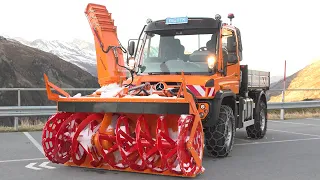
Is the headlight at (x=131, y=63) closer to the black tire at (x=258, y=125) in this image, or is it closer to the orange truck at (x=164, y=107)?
the orange truck at (x=164, y=107)

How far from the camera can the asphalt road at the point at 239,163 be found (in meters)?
6.59

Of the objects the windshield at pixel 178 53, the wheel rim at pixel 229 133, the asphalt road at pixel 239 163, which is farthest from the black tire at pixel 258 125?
the windshield at pixel 178 53

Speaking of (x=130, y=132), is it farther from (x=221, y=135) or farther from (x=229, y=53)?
(x=229, y=53)

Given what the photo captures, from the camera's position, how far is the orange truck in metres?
6.34

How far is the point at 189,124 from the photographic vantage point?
627cm

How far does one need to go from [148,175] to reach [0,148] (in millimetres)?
4077

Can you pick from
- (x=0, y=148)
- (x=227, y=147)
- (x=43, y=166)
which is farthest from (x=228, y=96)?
(x=0, y=148)

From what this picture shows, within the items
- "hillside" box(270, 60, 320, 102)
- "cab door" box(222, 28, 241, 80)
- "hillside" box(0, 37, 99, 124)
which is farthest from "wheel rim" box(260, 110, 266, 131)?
"hillside" box(0, 37, 99, 124)

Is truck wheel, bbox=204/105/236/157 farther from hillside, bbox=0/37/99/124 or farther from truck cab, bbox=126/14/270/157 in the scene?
hillside, bbox=0/37/99/124

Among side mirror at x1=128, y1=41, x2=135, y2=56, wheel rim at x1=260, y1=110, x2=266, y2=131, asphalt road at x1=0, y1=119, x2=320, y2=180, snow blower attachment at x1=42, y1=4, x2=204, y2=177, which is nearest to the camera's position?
snow blower attachment at x1=42, y1=4, x2=204, y2=177

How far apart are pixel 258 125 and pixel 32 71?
7253 centimetres

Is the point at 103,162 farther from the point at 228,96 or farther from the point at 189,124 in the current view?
the point at 228,96

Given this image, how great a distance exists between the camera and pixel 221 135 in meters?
7.79

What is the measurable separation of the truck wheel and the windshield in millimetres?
880
